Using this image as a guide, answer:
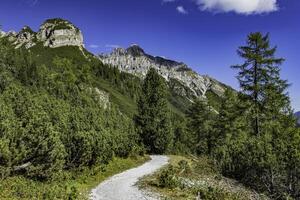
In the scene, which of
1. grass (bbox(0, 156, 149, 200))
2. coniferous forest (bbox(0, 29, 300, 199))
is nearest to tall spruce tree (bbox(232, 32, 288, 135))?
coniferous forest (bbox(0, 29, 300, 199))

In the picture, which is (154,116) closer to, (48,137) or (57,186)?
(48,137)

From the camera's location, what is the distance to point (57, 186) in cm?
1806

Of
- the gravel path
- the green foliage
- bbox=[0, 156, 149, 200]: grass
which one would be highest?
the green foliage

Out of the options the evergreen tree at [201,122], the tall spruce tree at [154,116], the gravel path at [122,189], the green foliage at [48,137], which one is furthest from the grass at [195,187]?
the evergreen tree at [201,122]

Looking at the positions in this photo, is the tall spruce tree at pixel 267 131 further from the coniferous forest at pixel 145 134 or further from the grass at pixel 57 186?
the grass at pixel 57 186

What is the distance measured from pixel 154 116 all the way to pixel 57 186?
31.1 m

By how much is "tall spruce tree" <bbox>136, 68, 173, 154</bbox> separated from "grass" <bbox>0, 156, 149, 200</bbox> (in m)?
19.8

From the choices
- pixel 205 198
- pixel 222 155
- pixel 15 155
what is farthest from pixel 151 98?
pixel 15 155

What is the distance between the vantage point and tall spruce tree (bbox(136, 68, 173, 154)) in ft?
160

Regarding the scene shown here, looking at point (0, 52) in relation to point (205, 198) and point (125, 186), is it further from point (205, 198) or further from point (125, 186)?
point (205, 198)

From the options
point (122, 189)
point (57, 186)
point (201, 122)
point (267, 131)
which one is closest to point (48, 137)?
point (57, 186)

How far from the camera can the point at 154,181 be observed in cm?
2503

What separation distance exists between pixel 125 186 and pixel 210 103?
42.9 metres

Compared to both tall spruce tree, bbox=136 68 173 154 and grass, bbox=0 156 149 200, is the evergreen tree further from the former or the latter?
grass, bbox=0 156 149 200
